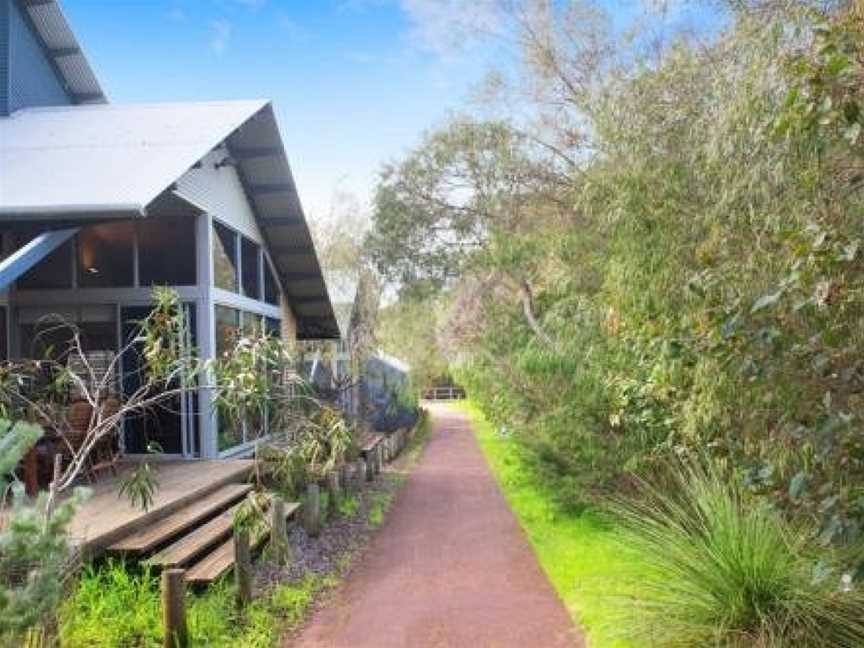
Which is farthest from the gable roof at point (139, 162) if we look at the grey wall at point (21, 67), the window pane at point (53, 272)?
the window pane at point (53, 272)

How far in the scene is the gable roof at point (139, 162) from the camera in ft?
26.5

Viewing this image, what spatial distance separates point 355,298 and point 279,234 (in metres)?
7.48

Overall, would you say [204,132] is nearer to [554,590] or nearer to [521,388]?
[521,388]

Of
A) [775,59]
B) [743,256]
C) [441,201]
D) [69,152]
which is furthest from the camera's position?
[441,201]

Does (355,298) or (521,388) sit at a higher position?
(355,298)

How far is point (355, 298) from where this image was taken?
71.2 ft

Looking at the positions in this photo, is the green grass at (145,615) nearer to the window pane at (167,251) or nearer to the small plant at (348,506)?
the small plant at (348,506)

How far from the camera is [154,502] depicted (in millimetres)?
7336

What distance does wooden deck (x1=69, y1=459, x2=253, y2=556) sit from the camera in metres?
6.11

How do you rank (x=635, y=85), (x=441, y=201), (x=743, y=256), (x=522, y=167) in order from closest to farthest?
(x=743, y=256) → (x=635, y=85) → (x=522, y=167) → (x=441, y=201)

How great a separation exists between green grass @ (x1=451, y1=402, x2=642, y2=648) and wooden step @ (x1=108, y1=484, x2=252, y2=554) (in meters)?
3.42

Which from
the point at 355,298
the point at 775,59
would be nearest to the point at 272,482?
the point at 775,59

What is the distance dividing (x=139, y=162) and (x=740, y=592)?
762cm

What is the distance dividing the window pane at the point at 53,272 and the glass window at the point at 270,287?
169 inches
